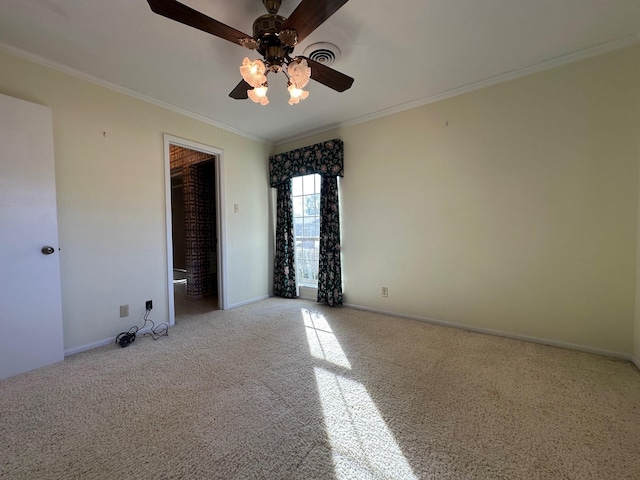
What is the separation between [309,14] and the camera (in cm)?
133

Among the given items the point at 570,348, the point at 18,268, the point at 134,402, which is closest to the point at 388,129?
the point at 570,348

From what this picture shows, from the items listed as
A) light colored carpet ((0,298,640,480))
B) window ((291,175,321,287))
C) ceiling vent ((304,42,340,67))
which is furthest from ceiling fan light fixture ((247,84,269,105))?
window ((291,175,321,287))

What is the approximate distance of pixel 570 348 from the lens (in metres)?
2.36

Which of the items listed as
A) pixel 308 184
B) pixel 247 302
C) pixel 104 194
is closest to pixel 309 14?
pixel 104 194

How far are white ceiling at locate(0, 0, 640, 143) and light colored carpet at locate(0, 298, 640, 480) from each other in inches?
99.2

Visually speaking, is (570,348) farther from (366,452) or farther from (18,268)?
(18,268)

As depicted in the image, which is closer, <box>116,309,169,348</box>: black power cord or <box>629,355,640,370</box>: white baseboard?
<box>629,355,640,370</box>: white baseboard

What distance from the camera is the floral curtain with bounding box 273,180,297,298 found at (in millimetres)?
4156

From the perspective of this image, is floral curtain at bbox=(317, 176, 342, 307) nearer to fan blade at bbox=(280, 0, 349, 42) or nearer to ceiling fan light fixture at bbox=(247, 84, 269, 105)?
ceiling fan light fixture at bbox=(247, 84, 269, 105)

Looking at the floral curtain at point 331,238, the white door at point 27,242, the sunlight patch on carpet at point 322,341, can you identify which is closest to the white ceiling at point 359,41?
the white door at point 27,242

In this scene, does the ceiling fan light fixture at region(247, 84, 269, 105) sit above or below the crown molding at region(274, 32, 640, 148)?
below

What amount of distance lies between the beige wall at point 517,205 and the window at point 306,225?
0.84 meters

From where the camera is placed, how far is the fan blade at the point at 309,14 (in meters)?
1.25

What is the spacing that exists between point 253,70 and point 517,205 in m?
2.55
